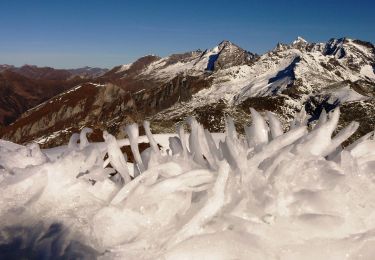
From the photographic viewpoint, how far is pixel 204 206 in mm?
2537

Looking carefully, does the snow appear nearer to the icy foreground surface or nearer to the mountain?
the mountain

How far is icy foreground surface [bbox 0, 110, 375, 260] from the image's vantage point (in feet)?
7.99

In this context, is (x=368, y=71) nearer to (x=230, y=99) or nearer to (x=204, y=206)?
(x=230, y=99)

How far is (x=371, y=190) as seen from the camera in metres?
2.69

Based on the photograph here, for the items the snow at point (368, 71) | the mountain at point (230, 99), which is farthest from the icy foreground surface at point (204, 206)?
the snow at point (368, 71)

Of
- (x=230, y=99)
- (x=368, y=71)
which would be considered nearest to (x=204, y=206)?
(x=230, y=99)

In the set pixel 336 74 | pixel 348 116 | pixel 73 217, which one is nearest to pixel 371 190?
pixel 73 217

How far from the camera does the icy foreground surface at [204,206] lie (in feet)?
7.99

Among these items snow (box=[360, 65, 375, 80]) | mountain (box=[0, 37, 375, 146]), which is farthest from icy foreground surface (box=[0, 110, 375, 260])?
snow (box=[360, 65, 375, 80])

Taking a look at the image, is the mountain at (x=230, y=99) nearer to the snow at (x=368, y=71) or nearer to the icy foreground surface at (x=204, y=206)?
the snow at (x=368, y=71)

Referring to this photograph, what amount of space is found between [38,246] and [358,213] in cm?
177

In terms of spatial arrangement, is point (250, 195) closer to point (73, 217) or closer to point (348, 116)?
point (73, 217)

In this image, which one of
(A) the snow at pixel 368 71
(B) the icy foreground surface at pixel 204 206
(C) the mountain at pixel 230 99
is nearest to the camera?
(B) the icy foreground surface at pixel 204 206

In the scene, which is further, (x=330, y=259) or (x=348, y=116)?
(x=348, y=116)
